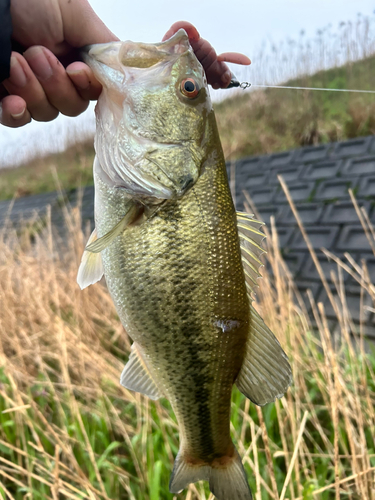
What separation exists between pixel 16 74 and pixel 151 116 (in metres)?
0.38

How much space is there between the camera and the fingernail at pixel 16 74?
100 centimetres

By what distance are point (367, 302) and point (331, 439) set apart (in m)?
1.49

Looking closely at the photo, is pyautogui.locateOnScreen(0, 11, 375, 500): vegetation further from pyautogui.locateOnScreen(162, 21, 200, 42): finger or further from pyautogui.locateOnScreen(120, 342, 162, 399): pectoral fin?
pyautogui.locateOnScreen(162, 21, 200, 42): finger

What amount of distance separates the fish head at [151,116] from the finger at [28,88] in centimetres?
18

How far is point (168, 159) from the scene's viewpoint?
970 mm

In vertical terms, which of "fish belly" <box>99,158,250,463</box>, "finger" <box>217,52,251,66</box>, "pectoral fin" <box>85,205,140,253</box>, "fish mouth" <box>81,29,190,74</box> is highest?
"fish mouth" <box>81,29,190,74</box>

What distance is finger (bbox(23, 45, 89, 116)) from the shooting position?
1028 mm

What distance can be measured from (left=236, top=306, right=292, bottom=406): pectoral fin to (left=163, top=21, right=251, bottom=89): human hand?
0.70 meters

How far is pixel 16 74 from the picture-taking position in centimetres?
102

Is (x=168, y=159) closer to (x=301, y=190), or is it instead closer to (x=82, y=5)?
(x=82, y=5)

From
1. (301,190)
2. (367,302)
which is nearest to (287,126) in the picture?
(301,190)

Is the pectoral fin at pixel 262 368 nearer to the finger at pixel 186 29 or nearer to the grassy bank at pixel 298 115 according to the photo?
the finger at pixel 186 29

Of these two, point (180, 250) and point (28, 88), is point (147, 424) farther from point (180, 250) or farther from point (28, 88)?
point (28, 88)

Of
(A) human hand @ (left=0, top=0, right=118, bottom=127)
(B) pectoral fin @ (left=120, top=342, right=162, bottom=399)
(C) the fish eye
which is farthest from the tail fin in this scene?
(A) human hand @ (left=0, top=0, right=118, bottom=127)
